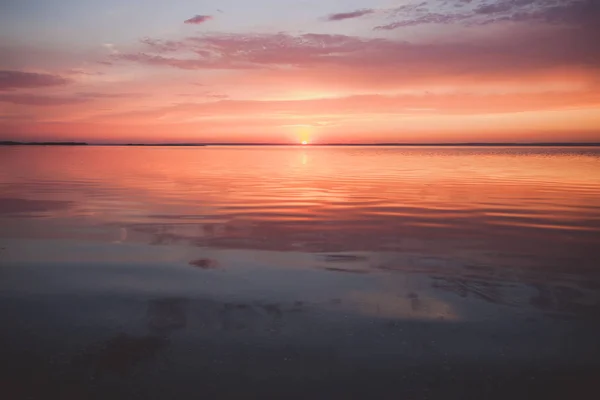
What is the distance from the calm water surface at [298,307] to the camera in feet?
17.4

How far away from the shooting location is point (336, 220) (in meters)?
16.1

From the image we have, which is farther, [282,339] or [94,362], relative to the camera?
[282,339]

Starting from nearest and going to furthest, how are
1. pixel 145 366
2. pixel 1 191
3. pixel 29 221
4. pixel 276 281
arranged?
1. pixel 145 366
2. pixel 276 281
3. pixel 29 221
4. pixel 1 191

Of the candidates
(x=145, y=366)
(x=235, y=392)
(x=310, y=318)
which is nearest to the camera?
Result: (x=235, y=392)

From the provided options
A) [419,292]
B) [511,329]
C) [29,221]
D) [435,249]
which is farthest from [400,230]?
[29,221]

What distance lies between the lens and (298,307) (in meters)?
7.49

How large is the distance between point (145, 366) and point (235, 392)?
4.01ft

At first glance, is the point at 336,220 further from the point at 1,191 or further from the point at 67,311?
the point at 1,191

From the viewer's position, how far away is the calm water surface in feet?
17.4

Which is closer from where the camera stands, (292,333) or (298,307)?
(292,333)

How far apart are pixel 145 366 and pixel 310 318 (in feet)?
8.08

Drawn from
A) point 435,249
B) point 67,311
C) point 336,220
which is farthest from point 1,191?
point 435,249

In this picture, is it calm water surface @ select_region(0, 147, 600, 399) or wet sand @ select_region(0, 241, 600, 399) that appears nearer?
wet sand @ select_region(0, 241, 600, 399)

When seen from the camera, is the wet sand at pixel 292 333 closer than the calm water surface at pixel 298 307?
Yes
